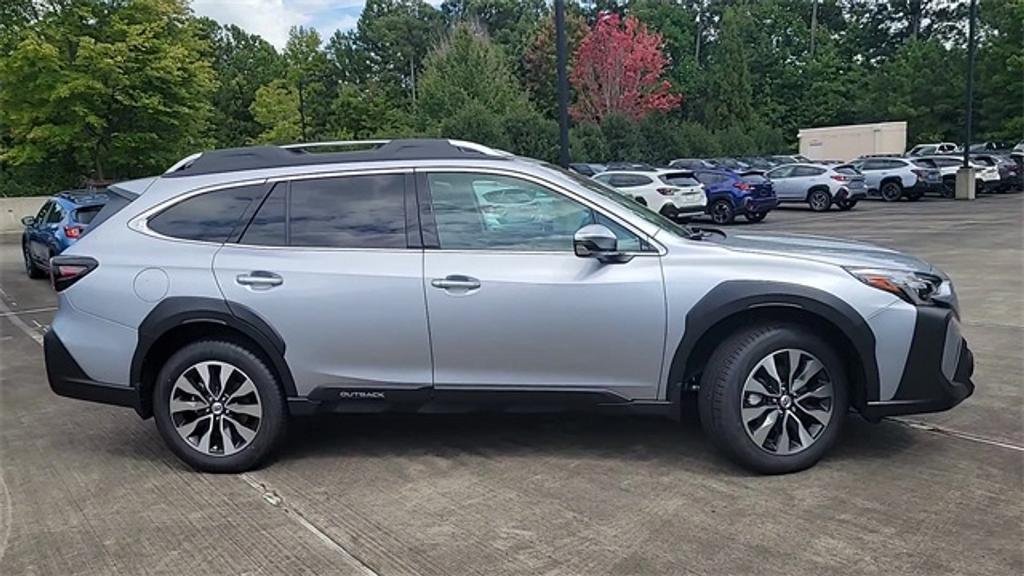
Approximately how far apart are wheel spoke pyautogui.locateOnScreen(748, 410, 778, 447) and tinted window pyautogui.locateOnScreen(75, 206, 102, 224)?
11.8 m

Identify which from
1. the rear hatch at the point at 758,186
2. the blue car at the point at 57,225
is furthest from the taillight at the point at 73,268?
the rear hatch at the point at 758,186

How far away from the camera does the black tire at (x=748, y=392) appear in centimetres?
428

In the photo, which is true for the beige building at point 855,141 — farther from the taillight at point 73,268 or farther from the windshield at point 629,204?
the taillight at point 73,268

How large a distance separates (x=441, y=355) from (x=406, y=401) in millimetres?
331

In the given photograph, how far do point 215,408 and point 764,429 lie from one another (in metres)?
2.93

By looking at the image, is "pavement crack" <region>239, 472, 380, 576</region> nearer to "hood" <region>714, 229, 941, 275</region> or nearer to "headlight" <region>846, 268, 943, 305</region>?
"hood" <region>714, 229, 941, 275</region>

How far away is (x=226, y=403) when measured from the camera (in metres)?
4.65

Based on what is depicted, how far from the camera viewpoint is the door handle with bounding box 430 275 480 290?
443 centimetres

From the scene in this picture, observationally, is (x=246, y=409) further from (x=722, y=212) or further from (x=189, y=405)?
(x=722, y=212)

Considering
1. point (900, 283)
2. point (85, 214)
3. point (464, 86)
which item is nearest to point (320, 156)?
point (900, 283)

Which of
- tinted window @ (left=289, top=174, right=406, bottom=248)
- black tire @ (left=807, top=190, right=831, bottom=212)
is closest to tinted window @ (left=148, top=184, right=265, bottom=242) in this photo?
tinted window @ (left=289, top=174, right=406, bottom=248)

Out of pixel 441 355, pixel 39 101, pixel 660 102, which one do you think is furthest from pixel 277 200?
pixel 660 102

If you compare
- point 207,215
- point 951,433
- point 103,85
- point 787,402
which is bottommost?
point 951,433

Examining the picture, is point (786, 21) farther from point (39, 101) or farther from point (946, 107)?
point (39, 101)
